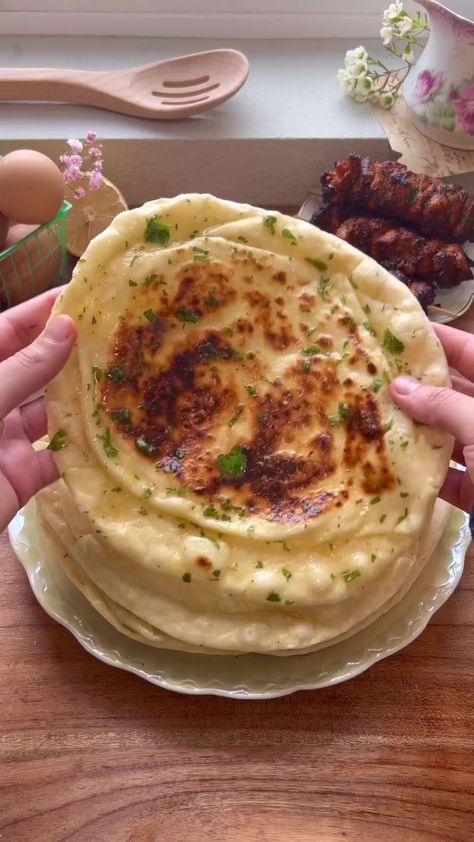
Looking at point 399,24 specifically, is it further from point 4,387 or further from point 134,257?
point 4,387

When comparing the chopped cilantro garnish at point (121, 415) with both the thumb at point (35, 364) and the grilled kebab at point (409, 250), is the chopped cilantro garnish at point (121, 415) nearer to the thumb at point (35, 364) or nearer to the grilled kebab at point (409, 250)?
the thumb at point (35, 364)

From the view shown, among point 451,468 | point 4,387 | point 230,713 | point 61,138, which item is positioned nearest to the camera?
point 4,387

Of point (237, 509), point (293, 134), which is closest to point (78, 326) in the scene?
point (237, 509)

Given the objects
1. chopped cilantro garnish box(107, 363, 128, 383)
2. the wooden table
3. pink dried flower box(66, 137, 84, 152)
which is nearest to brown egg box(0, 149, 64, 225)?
pink dried flower box(66, 137, 84, 152)

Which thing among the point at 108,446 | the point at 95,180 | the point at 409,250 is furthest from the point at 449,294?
the point at 108,446

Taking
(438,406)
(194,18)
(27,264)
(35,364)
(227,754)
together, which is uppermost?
(194,18)

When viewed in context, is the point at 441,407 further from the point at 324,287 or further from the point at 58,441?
the point at 58,441

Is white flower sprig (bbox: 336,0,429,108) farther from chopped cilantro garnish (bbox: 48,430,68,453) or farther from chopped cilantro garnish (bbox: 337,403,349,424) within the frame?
chopped cilantro garnish (bbox: 48,430,68,453)
